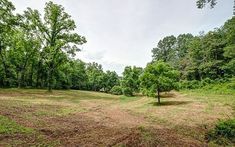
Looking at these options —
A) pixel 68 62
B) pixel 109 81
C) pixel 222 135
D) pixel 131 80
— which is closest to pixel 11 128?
pixel 222 135

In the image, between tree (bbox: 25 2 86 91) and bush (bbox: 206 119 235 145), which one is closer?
bush (bbox: 206 119 235 145)

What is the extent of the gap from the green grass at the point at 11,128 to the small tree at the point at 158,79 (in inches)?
789

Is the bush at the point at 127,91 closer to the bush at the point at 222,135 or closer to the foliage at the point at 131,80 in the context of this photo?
the foliage at the point at 131,80

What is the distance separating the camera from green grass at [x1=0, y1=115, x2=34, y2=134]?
37.0 ft

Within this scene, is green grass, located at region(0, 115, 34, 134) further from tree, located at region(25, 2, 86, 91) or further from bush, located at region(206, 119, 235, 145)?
tree, located at region(25, 2, 86, 91)

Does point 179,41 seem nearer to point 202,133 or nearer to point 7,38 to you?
point 7,38

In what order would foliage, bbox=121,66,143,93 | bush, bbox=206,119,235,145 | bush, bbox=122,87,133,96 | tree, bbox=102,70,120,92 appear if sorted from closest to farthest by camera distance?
bush, bbox=206,119,235,145, bush, bbox=122,87,133,96, foliage, bbox=121,66,143,93, tree, bbox=102,70,120,92

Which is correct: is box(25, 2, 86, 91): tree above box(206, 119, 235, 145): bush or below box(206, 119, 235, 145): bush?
above

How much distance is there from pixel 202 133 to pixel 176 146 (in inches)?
149

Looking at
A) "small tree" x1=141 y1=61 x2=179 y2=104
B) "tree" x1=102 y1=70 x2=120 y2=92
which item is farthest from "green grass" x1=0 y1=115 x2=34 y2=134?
"tree" x1=102 y1=70 x2=120 y2=92

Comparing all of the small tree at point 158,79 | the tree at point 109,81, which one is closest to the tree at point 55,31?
the small tree at point 158,79

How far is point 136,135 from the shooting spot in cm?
1227

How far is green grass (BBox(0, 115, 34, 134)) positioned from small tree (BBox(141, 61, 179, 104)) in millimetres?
20053

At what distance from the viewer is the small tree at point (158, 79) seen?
30.4 m
